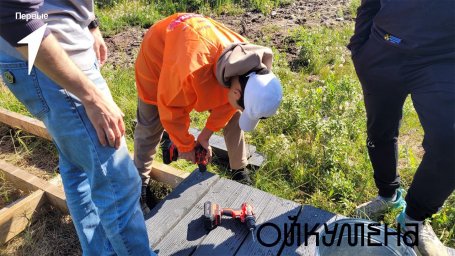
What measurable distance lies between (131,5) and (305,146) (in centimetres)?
433

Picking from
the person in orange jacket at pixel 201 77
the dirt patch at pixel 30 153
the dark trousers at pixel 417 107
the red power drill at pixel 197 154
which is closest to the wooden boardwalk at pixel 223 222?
the red power drill at pixel 197 154

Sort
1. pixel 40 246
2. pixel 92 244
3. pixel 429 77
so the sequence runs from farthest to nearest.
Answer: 1. pixel 40 246
2. pixel 92 244
3. pixel 429 77

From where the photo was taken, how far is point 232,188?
103 inches

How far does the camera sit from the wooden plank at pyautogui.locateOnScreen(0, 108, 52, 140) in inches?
131

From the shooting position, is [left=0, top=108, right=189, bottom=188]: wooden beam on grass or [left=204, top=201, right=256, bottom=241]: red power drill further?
[left=0, top=108, right=189, bottom=188]: wooden beam on grass

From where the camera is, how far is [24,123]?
11.3 ft

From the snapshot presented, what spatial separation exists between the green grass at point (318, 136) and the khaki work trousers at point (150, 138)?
0.31 metres

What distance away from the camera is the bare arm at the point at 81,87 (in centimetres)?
135

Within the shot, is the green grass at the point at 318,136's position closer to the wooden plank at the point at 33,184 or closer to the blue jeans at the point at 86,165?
the wooden plank at the point at 33,184

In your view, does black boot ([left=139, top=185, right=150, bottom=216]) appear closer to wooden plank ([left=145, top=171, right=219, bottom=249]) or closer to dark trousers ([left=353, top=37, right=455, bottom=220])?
wooden plank ([left=145, top=171, right=219, bottom=249])

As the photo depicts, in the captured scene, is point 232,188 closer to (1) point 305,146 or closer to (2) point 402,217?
(1) point 305,146

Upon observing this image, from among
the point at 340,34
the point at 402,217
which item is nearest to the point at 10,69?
the point at 402,217

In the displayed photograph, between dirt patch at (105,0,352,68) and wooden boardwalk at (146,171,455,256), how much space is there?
2.47 m

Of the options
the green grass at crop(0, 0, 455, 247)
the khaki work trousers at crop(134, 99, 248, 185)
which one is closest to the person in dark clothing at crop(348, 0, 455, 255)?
the green grass at crop(0, 0, 455, 247)
